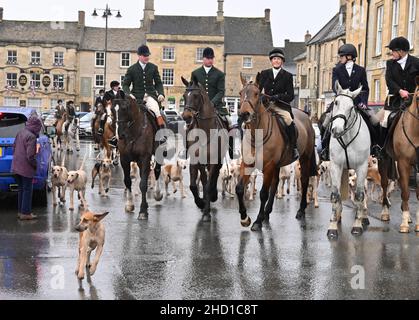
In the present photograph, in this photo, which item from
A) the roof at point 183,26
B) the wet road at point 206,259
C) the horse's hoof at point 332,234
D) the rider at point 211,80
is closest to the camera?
the wet road at point 206,259

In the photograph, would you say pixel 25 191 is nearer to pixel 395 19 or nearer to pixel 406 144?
pixel 406 144

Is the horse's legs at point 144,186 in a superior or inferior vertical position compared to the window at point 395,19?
inferior

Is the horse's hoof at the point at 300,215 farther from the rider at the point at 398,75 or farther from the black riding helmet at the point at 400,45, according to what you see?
the black riding helmet at the point at 400,45

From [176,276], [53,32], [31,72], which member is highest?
[53,32]

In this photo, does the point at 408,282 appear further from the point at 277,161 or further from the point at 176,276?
the point at 277,161

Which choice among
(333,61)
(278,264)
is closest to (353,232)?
(278,264)

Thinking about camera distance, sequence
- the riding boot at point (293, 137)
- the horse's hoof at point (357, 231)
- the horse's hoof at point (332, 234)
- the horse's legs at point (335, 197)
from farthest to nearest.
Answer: the riding boot at point (293, 137) → the horse's hoof at point (357, 231) → the horse's legs at point (335, 197) → the horse's hoof at point (332, 234)

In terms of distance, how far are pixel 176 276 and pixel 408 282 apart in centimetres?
277

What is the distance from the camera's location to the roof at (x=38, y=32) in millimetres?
81688

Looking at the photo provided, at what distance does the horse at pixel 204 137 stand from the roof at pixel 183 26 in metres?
Answer: 71.7

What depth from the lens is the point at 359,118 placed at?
10789 mm

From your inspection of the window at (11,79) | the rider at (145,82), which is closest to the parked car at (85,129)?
the rider at (145,82)

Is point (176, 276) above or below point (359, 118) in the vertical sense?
below

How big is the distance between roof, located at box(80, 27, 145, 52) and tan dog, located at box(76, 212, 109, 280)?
74970 millimetres
